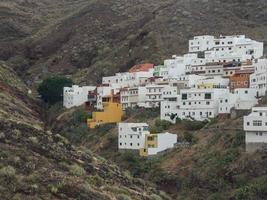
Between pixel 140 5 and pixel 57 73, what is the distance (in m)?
24.7

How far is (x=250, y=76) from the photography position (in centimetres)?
5341

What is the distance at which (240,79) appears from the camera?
2156 inches

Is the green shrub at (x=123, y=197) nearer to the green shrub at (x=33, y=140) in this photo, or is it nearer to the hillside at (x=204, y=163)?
the green shrub at (x=33, y=140)

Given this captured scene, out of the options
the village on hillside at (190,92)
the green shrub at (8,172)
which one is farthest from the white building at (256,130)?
the green shrub at (8,172)

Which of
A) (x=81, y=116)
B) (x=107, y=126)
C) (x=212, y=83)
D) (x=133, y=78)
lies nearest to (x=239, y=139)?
(x=212, y=83)

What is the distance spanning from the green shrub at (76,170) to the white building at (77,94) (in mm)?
45870

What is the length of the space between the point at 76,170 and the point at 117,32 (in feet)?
253

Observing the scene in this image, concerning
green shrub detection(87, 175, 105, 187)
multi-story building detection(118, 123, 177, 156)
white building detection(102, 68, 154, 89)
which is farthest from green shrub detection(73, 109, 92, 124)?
green shrub detection(87, 175, 105, 187)

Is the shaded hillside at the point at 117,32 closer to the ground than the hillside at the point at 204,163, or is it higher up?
higher up

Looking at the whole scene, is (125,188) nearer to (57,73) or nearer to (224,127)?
(224,127)

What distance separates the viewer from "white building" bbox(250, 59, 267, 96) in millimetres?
51656

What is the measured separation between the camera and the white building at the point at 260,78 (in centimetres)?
5166

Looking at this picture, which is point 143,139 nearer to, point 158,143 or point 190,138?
point 158,143

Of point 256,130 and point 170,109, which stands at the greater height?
point 170,109
